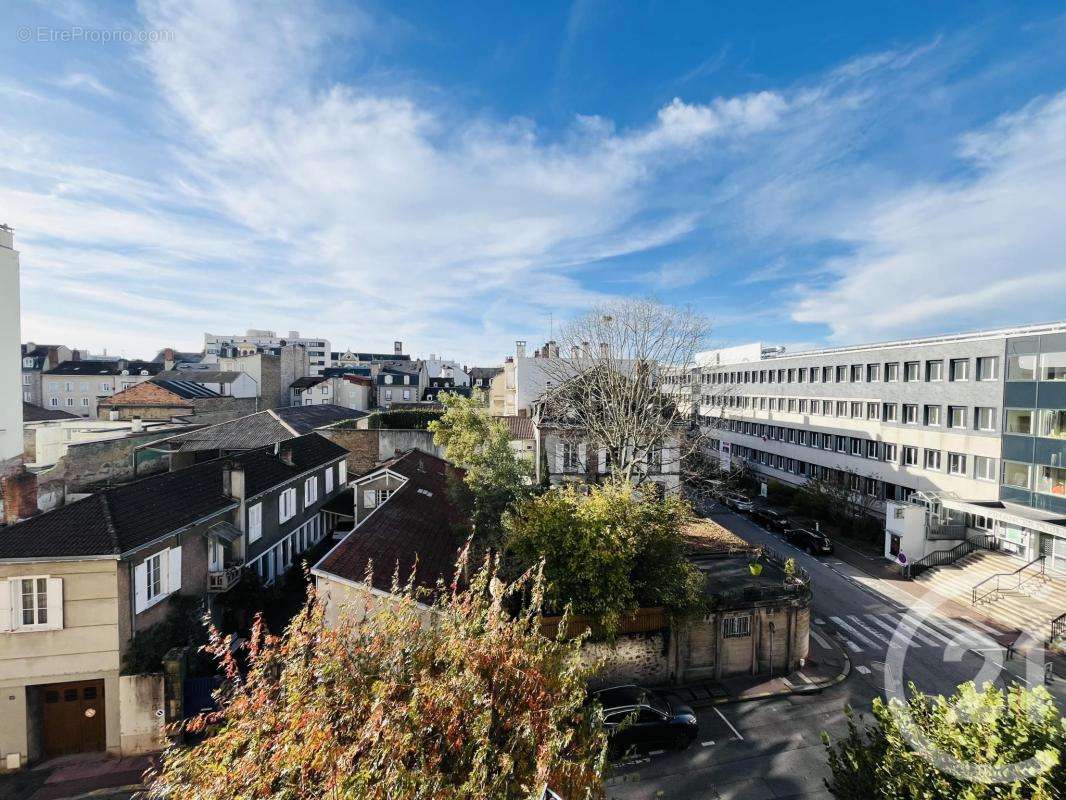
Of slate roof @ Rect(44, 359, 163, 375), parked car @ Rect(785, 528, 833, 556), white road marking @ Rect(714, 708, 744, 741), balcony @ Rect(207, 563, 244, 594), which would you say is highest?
slate roof @ Rect(44, 359, 163, 375)

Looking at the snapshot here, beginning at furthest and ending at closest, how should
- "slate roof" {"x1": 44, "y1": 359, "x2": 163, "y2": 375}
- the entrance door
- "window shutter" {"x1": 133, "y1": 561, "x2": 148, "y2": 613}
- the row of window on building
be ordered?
"slate roof" {"x1": 44, "y1": 359, "x2": 163, "y2": 375} → the row of window on building → "window shutter" {"x1": 133, "y1": 561, "x2": 148, "y2": 613} → the entrance door

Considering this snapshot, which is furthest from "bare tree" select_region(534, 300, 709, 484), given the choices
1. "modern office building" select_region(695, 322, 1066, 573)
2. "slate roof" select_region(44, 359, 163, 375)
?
"slate roof" select_region(44, 359, 163, 375)

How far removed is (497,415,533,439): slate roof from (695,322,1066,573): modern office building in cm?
1039

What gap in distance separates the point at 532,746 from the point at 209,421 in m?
50.2

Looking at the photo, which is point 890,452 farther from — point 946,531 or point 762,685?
point 762,685

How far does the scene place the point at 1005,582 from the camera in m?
24.6

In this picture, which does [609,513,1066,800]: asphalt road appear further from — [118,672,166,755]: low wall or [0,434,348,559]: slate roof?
[0,434,348,559]: slate roof

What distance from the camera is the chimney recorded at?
16062 mm

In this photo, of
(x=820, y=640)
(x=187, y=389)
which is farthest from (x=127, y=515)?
(x=187, y=389)

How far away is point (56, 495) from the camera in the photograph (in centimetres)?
2038

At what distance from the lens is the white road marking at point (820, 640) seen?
19.4 meters

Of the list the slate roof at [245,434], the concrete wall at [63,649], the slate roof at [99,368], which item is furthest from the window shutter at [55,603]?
the slate roof at [99,368]

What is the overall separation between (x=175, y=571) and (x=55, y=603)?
3.05 meters

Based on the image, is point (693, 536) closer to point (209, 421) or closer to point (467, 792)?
point (467, 792)
